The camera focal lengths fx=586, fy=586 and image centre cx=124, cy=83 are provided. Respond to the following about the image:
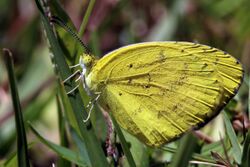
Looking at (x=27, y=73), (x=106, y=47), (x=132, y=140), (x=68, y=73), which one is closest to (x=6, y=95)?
(x=27, y=73)

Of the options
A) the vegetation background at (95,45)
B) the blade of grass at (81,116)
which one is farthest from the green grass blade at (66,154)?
the blade of grass at (81,116)

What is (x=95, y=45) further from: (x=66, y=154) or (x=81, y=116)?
(x=81, y=116)

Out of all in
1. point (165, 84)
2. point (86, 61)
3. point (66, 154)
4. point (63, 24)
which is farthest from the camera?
point (165, 84)

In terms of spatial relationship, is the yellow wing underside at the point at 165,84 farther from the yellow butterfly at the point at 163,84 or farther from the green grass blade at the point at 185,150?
the green grass blade at the point at 185,150

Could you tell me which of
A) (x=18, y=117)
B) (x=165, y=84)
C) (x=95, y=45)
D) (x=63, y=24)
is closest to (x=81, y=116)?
(x=18, y=117)

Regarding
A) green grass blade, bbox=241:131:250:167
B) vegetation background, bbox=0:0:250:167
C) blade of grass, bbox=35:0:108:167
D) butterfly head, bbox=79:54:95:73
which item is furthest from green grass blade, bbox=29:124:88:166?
green grass blade, bbox=241:131:250:167

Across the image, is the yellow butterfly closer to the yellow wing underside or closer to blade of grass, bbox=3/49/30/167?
the yellow wing underside
